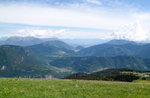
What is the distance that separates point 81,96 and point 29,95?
4.28m

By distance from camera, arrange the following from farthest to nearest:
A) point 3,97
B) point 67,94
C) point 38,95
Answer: point 67,94 < point 38,95 < point 3,97

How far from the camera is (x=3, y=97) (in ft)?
52.0

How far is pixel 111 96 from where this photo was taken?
60.6 feet

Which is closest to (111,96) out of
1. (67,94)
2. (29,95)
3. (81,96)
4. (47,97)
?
(81,96)

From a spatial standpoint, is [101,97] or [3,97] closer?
[3,97]

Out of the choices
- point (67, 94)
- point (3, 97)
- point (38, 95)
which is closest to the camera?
point (3, 97)

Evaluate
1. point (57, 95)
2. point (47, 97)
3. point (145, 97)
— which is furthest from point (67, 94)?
point (145, 97)

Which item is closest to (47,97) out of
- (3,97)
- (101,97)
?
(3,97)

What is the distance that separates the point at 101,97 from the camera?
17.9m

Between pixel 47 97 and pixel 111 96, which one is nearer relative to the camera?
pixel 47 97

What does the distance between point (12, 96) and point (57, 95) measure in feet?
11.7

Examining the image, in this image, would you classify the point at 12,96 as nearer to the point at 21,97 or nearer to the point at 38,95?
the point at 21,97

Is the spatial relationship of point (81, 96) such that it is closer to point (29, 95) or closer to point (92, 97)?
point (92, 97)

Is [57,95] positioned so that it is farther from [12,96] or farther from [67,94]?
[12,96]
